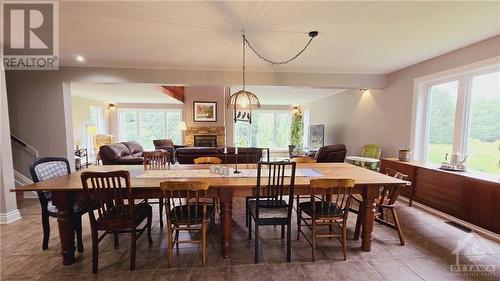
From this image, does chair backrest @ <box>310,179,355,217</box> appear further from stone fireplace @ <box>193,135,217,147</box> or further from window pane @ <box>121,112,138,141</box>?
window pane @ <box>121,112,138,141</box>

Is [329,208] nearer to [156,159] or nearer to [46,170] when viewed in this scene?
[156,159]

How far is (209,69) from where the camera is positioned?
13.6 ft

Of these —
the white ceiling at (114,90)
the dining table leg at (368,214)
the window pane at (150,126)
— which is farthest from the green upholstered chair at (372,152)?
the window pane at (150,126)

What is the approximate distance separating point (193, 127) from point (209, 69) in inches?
185

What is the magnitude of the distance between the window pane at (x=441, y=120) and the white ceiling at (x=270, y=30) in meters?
0.63

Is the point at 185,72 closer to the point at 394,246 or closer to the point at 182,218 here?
the point at 182,218

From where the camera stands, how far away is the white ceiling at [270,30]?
205 centimetres

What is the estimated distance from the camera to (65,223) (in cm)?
204

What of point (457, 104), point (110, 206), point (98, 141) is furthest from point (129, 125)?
point (457, 104)

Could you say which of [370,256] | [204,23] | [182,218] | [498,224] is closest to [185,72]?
[204,23]

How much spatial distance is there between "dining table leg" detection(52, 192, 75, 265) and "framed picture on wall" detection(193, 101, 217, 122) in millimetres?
6629

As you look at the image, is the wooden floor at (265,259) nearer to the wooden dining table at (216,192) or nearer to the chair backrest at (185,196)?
the wooden dining table at (216,192)

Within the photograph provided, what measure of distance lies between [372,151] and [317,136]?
9.33 feet

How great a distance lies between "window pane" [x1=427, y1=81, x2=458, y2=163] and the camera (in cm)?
338
